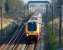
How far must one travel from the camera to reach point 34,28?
6.59 metres

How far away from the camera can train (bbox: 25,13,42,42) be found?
652 cm

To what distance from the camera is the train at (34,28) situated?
6.52 metres

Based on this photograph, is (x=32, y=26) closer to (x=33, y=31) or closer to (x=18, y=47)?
(x=33, y=31)

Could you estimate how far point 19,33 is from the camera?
6.73 m

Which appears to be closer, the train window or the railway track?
the railway track

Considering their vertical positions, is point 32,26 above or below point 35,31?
above

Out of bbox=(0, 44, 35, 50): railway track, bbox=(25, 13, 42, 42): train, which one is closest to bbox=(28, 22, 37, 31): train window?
bbox=(25, 13, 42, 42): train

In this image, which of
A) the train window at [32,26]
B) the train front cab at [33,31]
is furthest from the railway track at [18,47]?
the train window at [32,26]

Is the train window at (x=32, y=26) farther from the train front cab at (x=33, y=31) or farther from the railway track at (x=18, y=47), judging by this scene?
the railway track at (x=18, y=47)

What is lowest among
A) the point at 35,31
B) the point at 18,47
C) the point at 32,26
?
the point at 18,47

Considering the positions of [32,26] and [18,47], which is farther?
[32,26]

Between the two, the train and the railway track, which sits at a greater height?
the train

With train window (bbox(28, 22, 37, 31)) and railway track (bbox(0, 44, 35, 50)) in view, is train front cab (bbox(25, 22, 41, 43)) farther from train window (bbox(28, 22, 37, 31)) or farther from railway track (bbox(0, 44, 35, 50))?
railway track (bbox(0, 44, 35, 50))

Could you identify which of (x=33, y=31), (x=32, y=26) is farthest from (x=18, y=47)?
(x=32, y=26)
